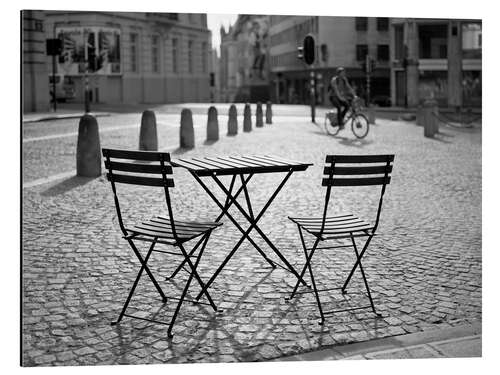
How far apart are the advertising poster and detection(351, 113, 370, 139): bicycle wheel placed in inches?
254

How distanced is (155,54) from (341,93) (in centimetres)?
1317

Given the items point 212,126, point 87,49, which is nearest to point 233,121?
point 212,126

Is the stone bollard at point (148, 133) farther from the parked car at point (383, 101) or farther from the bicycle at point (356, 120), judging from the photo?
the parked car at point (383, 101)

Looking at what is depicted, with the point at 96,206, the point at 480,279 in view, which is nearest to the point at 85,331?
the point at 480,279

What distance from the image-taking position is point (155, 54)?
29.0 m

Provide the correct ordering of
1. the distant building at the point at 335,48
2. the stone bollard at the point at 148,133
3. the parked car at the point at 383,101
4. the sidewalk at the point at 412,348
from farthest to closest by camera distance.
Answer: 1. the parked car at the point at 383,101
2. the stone bollard at the point at 148,133
3. the distant building at the point at 335,48
4. the sidewalk at the point at 412,348

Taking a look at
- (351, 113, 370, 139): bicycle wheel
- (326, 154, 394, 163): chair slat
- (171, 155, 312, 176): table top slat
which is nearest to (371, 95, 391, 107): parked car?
(351, 113, 370, 139): bicycle wheel

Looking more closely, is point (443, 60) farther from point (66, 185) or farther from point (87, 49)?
point (87, 49)

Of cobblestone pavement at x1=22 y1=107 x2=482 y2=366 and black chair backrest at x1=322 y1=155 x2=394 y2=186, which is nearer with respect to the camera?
cobblestone pavement at x1=22 y1=107 x2=482 y2=366

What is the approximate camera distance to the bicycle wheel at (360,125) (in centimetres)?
1706

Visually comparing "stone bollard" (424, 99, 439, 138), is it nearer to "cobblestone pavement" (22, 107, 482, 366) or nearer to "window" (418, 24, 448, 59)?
"window" (418, 24, 448, 59)

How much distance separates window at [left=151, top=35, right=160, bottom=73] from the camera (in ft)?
89.2

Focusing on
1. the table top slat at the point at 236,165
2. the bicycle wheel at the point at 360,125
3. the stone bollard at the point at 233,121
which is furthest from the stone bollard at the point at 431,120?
the table top slat at the point at 236,165

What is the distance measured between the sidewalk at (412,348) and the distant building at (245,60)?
67879 mm
